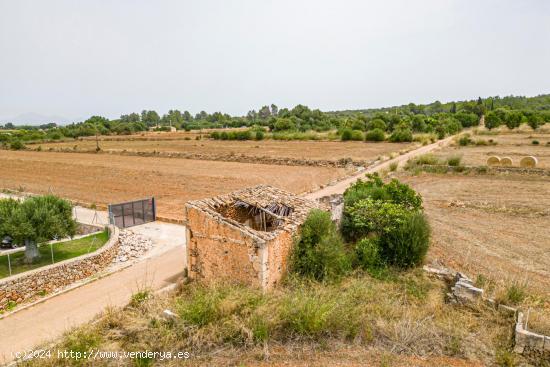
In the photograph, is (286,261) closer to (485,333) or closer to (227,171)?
(485,333)

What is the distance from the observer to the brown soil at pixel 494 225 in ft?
42.3

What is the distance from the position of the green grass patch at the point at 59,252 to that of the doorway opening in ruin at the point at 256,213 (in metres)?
7.16

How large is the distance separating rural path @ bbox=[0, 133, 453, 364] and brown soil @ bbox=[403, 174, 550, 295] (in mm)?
9899

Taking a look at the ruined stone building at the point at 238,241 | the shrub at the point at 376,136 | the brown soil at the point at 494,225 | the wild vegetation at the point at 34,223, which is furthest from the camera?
the shrub at the point at 376,136

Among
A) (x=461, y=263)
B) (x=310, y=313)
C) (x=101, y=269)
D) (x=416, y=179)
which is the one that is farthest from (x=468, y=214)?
(x=101, y=269)

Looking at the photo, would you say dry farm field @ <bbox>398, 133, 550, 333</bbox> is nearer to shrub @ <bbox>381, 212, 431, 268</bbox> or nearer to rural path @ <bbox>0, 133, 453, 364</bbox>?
shrub @ <bbox>381, 212, 431, 268</bbox>

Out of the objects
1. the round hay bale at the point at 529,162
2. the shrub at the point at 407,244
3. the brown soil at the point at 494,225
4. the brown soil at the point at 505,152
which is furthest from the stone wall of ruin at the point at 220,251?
the brown soil at the point at 505,152

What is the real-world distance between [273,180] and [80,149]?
152ft

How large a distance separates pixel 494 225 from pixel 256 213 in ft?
38.9

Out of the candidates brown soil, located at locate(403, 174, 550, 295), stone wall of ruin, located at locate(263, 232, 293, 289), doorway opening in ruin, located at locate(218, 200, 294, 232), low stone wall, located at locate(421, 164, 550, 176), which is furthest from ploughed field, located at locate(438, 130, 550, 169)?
stone wall of ruin, located at locate(263, 232, 293, 289)

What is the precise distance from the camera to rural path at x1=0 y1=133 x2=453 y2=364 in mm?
9786

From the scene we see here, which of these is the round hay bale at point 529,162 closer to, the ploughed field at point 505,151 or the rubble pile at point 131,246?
the ploughed field at point 505,151

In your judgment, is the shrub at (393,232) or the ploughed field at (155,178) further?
the ploughed field at (155,178)

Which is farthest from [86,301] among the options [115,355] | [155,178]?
[155,178]
